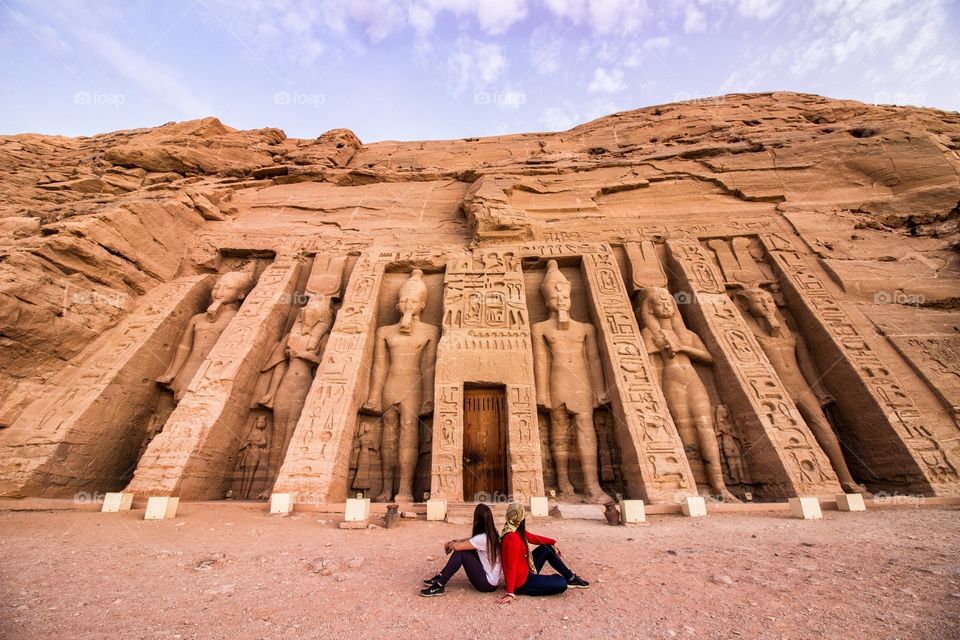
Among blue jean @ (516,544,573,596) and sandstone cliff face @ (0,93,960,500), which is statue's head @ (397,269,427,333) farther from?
blue jean @ (516,544,573,596)

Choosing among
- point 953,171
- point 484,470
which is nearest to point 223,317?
point 484,470

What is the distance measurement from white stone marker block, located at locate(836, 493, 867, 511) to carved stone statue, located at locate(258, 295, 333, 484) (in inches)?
328

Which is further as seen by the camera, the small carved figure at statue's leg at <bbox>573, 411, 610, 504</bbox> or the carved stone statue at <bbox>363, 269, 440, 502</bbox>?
the carved stone statue at <bbox>363, 269, 440, 502</bbox>

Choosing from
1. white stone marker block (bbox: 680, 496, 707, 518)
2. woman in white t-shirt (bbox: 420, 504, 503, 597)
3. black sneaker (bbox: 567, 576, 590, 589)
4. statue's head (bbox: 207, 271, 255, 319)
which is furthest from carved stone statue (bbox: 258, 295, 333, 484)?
white stone marker block (bbox: 680, 496, 707, 518)

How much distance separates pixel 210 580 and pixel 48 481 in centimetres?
552

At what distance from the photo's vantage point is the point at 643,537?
4445 millimetres

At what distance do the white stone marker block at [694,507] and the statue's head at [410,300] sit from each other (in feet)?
18.8

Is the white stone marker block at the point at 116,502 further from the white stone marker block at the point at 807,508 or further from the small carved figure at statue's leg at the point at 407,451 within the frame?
the white stone marker block at the point at 807,508

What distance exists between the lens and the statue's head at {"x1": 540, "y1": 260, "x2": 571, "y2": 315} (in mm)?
9008

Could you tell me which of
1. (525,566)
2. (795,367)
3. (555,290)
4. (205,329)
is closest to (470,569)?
(525,566)

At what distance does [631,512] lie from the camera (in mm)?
5203

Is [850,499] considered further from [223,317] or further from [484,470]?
[223,317]

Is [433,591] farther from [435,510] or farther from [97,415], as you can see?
[97,415]
